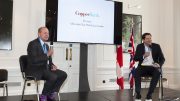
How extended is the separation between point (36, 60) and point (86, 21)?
1.91 meters

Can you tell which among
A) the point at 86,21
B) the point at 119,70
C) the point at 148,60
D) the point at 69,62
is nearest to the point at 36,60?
the point at 86,21

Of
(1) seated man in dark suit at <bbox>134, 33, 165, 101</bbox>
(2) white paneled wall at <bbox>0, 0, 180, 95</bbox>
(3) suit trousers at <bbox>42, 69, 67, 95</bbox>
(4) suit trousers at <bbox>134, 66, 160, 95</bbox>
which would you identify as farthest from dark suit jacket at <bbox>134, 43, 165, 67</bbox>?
(3) suit trousers at <bbox>42, 69, 67, 95</bbox>

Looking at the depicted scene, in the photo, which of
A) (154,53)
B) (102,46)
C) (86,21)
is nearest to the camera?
(154,53)

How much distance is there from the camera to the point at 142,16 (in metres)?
6.94

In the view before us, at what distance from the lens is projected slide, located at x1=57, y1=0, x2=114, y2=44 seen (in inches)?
203

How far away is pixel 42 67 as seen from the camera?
4.01 metres

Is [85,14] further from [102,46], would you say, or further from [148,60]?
[148,60]

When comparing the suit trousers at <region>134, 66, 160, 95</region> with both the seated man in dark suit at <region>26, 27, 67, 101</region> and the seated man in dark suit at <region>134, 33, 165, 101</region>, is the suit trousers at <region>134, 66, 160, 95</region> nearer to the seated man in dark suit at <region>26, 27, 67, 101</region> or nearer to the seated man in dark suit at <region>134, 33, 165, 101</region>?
the seated man in dark suit at <region>134, 33, 165, 101</region>

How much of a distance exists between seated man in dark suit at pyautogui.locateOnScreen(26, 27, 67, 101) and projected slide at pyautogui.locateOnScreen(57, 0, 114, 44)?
1.02 meters

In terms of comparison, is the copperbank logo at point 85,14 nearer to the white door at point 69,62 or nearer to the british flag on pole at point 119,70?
the white door at point 69,62

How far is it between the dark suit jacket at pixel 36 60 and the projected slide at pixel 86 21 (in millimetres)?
1126

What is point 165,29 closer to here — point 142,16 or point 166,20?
point 166,20

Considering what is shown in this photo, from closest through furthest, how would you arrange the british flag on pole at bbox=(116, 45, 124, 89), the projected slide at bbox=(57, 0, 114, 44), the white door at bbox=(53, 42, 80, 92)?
the projected slide at bbox=(57, 0, 114, 44) < the white door at bbox=(53, 42, 80, 92) < the british flag on pole at bbox=(116, 45, 124, 89)

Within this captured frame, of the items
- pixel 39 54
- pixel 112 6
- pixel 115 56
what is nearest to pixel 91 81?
pixel 115 56
